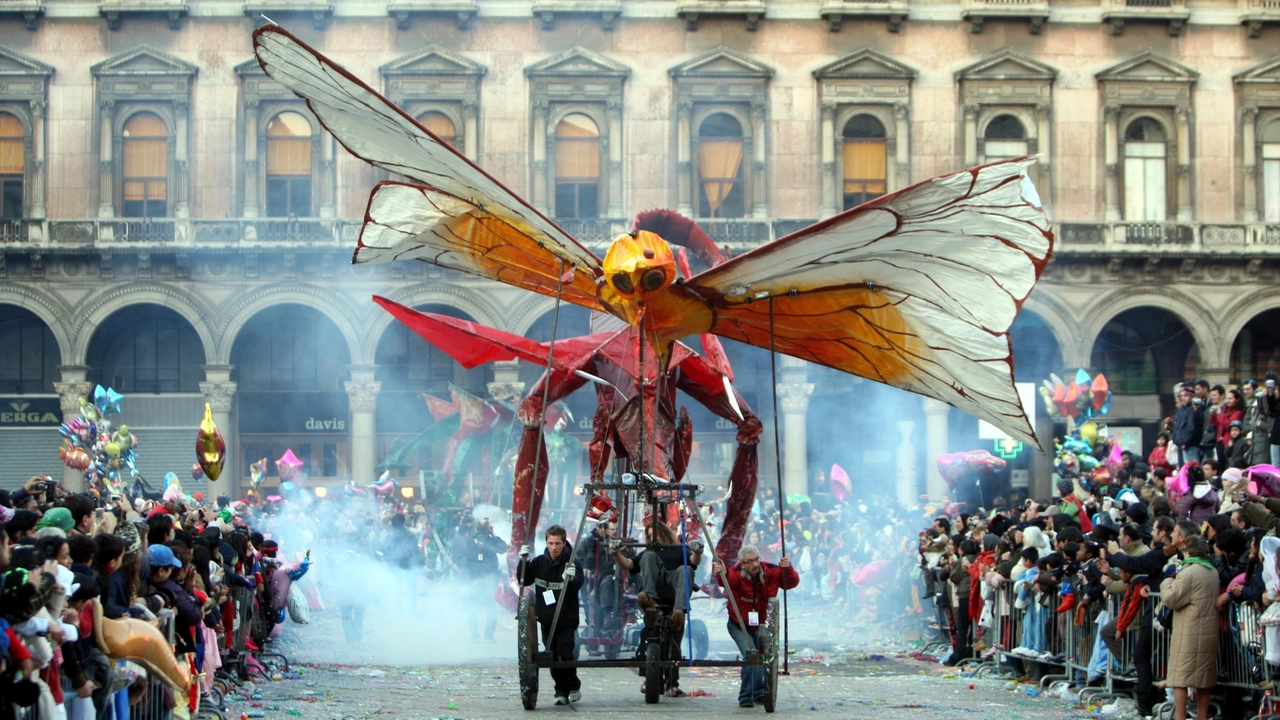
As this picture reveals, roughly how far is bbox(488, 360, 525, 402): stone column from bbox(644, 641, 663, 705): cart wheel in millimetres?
26877

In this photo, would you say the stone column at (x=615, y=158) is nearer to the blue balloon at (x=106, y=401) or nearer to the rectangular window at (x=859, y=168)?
the rectangular window at (x=859, y=168)

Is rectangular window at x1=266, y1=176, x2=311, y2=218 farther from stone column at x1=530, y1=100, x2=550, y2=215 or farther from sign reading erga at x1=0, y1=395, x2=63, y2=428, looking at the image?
sign reading erga at x1=0, y1=395, x2=63, y2=428

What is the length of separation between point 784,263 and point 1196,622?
12.4ft

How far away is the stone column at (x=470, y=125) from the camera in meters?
41.3

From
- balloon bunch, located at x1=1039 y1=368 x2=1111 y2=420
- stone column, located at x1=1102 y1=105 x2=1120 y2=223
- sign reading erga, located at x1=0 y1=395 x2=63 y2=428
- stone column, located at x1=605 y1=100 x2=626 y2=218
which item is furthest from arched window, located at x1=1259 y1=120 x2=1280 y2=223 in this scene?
sign reading erga, located at x1=0 y1=395 x2=63 y2=428

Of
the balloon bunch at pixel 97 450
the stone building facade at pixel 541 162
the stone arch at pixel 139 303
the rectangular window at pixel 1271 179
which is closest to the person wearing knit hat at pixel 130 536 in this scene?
the balloon bunch at pixel 97 450

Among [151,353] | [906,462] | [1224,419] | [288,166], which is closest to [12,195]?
[151,353]

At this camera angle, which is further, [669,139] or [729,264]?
[669,139]

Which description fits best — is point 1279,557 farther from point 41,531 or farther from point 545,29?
point 545,29

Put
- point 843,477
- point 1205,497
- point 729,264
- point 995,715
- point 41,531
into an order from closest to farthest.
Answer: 1. point 41,531
2. point 729,264
3. point 995,715
4. point 1205,497
5. point 843,477

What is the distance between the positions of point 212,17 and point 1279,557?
111 ft

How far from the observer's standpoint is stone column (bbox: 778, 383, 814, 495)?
41844mm

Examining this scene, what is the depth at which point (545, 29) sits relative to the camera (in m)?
41.7

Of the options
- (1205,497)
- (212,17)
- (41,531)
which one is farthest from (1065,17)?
(41,531)
